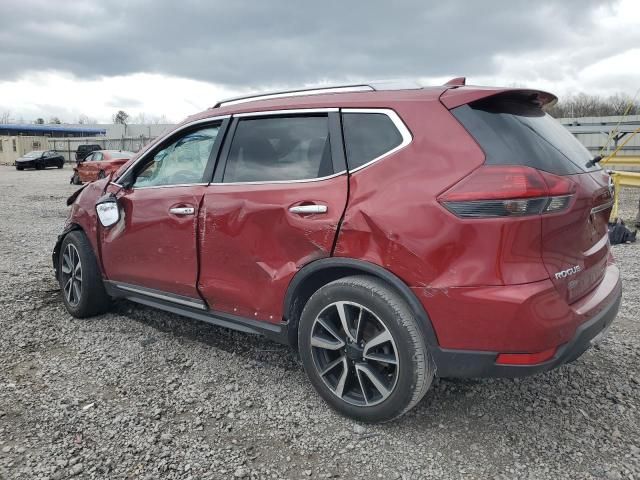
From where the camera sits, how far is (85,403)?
2939 millimetres

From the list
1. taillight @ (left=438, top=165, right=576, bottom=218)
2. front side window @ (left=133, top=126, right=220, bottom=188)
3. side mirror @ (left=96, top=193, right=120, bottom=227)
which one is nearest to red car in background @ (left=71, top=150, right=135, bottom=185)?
side mirror @ (left=96, top=193, right=120, bottom=227)

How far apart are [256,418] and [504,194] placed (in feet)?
5.84

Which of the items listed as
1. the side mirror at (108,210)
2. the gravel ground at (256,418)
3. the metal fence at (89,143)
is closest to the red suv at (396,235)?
the gravel ground at (256,418)

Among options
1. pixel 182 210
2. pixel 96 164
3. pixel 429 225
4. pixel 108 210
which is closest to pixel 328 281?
pixel 429 225

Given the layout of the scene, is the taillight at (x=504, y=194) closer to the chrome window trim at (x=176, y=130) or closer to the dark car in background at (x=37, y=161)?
the chrome window trim at (x=176, y=130)

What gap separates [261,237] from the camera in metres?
2.89

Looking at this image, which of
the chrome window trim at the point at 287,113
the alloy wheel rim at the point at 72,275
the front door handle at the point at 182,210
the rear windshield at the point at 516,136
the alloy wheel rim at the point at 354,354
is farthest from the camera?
the alloy wheel rim at the point at 72,275

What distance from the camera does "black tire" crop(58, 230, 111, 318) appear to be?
4168 millimetres

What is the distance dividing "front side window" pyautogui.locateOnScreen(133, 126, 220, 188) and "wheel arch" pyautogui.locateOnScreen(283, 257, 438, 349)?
1.06 metres

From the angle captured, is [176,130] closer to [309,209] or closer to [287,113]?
[287,113]

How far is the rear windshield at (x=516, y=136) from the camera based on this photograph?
2.31m

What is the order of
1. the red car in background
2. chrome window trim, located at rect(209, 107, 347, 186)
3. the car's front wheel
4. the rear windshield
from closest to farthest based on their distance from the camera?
the rear windshield
chrome window trim, located at rect(209, 107, 347, 186)
the red car in background
the car's front wheel

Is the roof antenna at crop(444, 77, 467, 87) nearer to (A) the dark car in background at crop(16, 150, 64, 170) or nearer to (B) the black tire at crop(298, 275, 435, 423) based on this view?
(B) the black tire at crop(298, 275, 435, 423)

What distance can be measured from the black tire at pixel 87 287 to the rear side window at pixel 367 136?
2.62m
